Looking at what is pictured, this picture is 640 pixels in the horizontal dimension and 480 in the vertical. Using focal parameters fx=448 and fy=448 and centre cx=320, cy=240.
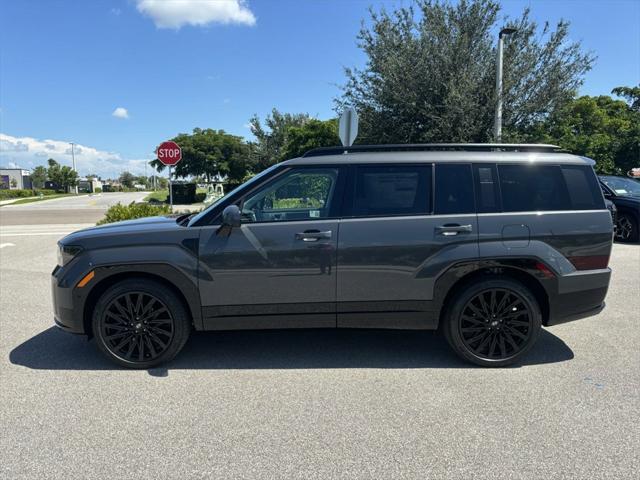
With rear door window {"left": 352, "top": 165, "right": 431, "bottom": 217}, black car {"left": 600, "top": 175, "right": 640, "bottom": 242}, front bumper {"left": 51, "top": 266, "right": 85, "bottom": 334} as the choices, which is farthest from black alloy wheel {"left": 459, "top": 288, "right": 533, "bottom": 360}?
black car {"left": 600, "top": 175, "right": 640, "bottom": 242}

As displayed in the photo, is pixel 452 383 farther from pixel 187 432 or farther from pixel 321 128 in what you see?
pixel 321 128

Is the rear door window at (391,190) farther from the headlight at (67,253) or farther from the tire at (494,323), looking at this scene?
the headlight at (67,253)

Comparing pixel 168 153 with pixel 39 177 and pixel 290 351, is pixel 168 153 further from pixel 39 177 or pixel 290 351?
pixel 39 177

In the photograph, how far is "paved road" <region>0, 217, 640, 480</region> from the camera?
2574mm

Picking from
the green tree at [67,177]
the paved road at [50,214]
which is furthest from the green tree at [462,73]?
the green tree at [67,177]

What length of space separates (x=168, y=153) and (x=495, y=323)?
38.6 ft

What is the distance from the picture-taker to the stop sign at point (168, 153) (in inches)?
520

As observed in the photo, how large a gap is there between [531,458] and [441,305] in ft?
4.69

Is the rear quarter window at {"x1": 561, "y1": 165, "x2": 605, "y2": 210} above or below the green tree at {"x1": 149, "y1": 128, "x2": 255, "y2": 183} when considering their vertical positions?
below

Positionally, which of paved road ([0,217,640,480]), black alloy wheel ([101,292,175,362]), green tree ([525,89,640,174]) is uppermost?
green tree ([525,89,640,174])

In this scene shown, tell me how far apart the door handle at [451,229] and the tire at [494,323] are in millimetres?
478

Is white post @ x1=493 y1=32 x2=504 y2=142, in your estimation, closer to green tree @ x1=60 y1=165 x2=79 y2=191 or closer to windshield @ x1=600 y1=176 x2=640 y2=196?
windshield @ x1=600 y1=176 x2=640 y2=196

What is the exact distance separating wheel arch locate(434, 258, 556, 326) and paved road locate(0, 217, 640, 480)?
1.87ft

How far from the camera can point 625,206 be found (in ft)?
35.0
